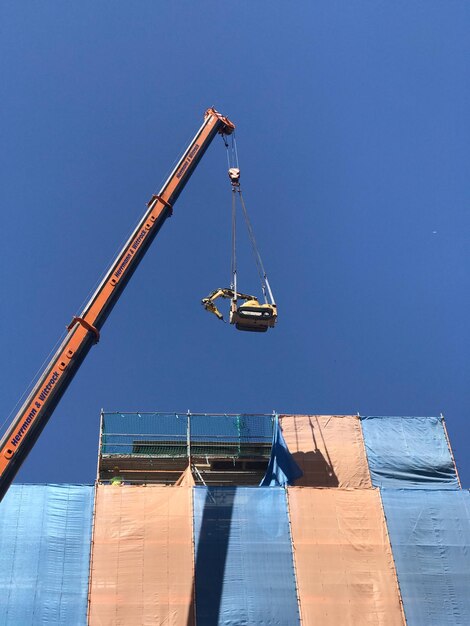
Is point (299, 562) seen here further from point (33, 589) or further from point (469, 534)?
point (33, 589)

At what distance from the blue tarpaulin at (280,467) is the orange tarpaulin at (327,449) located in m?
1.68

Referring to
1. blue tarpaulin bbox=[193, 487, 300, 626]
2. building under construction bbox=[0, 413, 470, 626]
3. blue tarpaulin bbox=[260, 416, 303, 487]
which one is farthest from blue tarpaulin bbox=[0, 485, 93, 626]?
blue tarpaulin bbox=[260, 416, 303, 487]

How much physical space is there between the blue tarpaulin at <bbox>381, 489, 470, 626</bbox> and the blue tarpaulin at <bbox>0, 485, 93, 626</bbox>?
11.8 metres

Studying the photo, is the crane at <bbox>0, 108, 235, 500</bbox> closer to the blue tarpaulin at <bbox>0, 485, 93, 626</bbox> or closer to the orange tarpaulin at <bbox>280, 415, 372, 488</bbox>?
the blue tarpaulin at <bbox>0, 485, 93, 626</bbox>

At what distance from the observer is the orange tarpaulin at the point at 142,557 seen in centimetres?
2319

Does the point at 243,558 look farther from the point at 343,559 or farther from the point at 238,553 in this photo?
the point at 343,559

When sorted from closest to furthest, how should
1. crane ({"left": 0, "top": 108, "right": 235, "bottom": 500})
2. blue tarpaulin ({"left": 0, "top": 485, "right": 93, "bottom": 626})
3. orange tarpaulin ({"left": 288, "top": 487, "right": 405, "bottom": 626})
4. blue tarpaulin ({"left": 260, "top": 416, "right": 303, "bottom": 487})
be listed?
crane ({"left": 0, "top": 108, "right": 235, "bottom": 500}) < blue tarpaulin ({"left": 0, "top": 485, "right": 93, "bottom": 626}) < orange tarpaulin ({"left": 288, "top": 487, "right": 405, "bottom": 626}) < blue tarpaulin ({"left": 260, "top": 416, "right": 303, "bottom": 487})

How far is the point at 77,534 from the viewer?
2470 centimetres

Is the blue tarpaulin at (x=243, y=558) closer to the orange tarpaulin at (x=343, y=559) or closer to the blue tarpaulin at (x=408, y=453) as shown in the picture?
the orange tarpaulin at (x=343, y=559)

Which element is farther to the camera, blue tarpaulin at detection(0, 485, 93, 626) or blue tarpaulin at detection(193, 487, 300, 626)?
blue tarpaulin at detection(193, 487, 300, 626)

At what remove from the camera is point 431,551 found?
84.5 feet

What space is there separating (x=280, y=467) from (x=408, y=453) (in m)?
6.64

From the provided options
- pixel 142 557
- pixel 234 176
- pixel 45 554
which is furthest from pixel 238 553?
pixel 234 176

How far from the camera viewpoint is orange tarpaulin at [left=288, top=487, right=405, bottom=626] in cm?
2398
